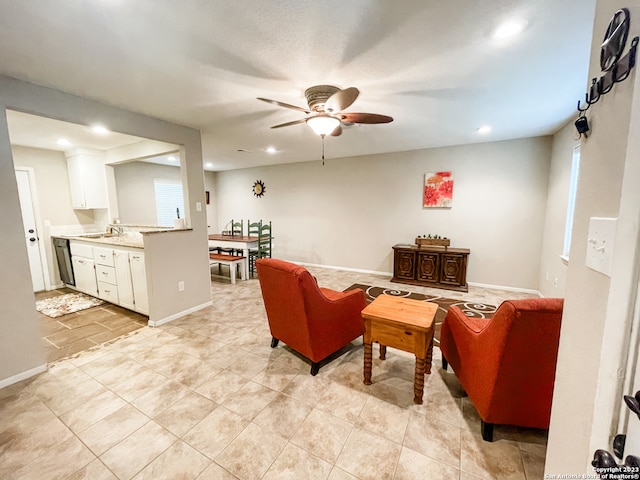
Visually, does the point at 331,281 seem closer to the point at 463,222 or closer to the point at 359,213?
the point at 359,213

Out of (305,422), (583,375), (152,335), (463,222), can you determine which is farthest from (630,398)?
(463,222)

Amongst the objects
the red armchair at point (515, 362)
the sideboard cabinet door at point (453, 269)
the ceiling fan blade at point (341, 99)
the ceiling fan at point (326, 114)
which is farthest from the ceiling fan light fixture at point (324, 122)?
the sideboard cabinet door at point (453, 269)

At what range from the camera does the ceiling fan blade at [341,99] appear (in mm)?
1782

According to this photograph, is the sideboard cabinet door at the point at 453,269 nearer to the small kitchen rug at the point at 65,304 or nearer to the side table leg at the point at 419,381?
the side table leg at the point at 419,381

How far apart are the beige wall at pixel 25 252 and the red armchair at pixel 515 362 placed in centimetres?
321

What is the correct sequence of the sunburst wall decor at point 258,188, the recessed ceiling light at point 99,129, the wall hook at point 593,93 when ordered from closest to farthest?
the wall hook at point 593,93 → the recessed ceiling light at point 99,129 → the sunburst wall decor at point 258,188

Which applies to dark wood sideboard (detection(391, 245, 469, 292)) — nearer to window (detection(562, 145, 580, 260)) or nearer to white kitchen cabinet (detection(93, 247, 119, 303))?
window (detection(562, 145, 580, 260))

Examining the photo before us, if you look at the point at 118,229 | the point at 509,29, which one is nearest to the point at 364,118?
the point at 509,29

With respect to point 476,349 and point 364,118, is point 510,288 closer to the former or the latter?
point 476,349

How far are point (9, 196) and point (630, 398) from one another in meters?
Result: 3.53

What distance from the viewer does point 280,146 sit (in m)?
4.45

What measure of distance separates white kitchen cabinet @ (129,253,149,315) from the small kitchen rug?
1013 millimetres

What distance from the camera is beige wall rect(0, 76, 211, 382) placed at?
2064mm

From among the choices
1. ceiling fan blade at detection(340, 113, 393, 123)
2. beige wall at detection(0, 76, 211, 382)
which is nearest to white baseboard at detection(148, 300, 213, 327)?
beige wall at detection(0, 76, 211, 382)
